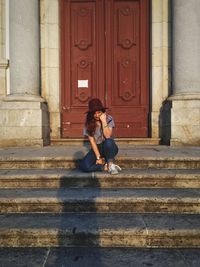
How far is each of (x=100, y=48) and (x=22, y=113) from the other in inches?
108

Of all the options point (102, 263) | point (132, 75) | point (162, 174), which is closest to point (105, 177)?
point (162, 174)

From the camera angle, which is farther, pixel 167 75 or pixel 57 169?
pixel 167 75

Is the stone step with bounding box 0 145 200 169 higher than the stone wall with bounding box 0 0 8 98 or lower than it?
lower

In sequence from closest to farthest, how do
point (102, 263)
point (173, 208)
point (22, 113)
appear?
point (102, 263), point (173, 208), point (22, 113)

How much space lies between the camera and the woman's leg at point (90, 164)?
15.3ft

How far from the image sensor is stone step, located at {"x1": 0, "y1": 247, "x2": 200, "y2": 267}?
8.91ft

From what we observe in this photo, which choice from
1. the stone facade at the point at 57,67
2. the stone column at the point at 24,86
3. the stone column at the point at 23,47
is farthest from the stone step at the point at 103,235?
the stone column at the point at 23,47

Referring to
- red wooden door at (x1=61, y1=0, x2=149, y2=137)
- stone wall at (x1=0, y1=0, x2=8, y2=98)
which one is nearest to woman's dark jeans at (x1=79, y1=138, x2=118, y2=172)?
red wooden door at (x1=61, y1=0, x2=149, y2=137)

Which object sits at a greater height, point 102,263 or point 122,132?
point 122,132

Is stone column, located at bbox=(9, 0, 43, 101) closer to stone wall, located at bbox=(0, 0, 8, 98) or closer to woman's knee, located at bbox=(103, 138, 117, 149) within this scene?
stone wall, located at bbox=(0, 0, 8, 98)

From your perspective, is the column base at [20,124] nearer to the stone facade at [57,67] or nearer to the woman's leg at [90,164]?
the stone facade at [57,67]

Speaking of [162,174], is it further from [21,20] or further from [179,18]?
[21,20]

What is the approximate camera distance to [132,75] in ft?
26.6

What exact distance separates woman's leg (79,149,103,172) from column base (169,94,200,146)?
2747mm
